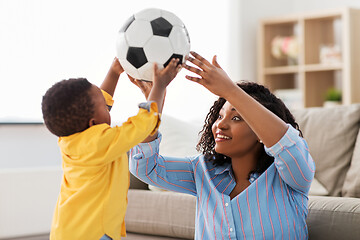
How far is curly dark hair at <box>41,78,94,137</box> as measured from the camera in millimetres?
1271

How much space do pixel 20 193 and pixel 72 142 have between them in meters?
1.82

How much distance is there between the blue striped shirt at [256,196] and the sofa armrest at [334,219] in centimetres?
17

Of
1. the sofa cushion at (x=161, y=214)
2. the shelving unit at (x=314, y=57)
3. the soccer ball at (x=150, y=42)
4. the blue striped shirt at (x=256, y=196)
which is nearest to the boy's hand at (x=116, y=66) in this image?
the soccer ball at (x=150, y=42)

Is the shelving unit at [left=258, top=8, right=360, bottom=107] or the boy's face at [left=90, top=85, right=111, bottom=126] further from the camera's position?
the shelving unit at [left=258, top=8, right=360, bottom=107]

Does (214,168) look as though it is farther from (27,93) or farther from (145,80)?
(27,93)

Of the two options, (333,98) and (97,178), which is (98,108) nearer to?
(97,178)

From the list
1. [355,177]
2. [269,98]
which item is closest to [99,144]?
[269,98]

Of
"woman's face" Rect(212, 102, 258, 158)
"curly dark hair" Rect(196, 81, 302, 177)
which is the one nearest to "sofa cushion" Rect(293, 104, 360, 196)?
Result: "curly dark hair" Rect(196, 81, 302, 177)

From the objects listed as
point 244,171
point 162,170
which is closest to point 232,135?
point 244,171

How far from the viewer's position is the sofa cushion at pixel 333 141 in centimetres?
234

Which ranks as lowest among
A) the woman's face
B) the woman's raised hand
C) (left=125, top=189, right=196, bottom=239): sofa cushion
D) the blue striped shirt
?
(left=125, top=189, right=196, bottom=239): sofa cushion

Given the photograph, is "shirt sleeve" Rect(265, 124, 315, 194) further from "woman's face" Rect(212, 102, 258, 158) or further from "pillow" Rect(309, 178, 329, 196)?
"pillow" Rect(309, 178, 329, 196)

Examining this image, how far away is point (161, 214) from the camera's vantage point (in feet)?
7.06

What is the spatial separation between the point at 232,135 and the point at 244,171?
0.40 ft
